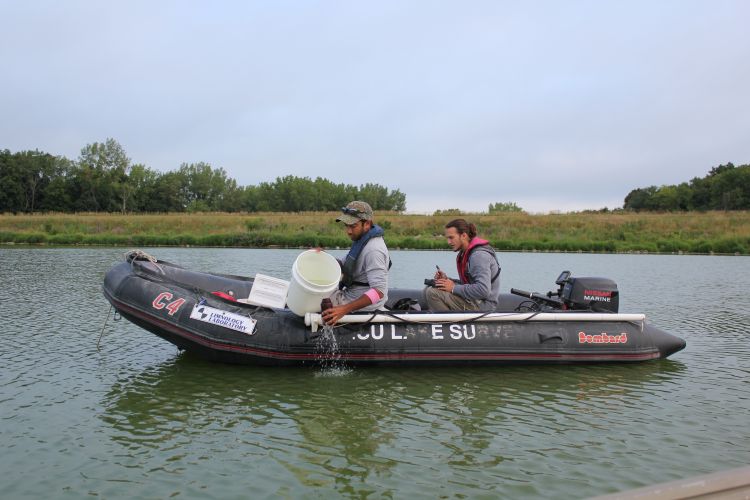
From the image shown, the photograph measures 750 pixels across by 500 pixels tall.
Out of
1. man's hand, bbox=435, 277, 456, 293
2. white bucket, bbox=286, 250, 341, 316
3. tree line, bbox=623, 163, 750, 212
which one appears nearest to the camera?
white bucket, bbox=286, 250, 341, 316

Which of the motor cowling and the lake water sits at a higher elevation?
the motor cowling

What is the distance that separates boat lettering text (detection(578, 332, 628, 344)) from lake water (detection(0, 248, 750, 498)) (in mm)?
313

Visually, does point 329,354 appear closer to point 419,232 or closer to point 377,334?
point 377,334

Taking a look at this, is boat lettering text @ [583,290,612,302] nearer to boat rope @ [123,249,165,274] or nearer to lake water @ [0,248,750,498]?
lake water @ [0,248,750,498]

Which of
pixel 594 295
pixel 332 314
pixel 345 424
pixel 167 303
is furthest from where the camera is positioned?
pixel 594 295

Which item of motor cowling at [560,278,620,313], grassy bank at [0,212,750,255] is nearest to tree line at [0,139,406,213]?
grassy bank at [0,212,750,255]

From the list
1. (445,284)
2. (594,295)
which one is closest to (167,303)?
(445,284)

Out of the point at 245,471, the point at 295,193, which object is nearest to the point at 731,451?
the point at 245,471

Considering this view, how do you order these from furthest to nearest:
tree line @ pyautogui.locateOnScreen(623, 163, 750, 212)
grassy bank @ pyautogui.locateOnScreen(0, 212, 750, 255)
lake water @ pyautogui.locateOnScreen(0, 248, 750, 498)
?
1. tree line @ pyautogui.locateOnScreen(623, 163, 750, 212)
2. grassy bank @ pyautogui.locateOnScreen(0, 212, 750, 255)
3. lake water @ pyautogui.locateOnScreen(0, 248, 750, 498)

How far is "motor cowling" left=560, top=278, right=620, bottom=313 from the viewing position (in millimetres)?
7898

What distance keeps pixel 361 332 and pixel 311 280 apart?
802 mm

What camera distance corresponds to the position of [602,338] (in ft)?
24.2

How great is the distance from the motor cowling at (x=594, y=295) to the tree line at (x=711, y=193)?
64026 millimetres

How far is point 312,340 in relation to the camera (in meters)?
6.69
